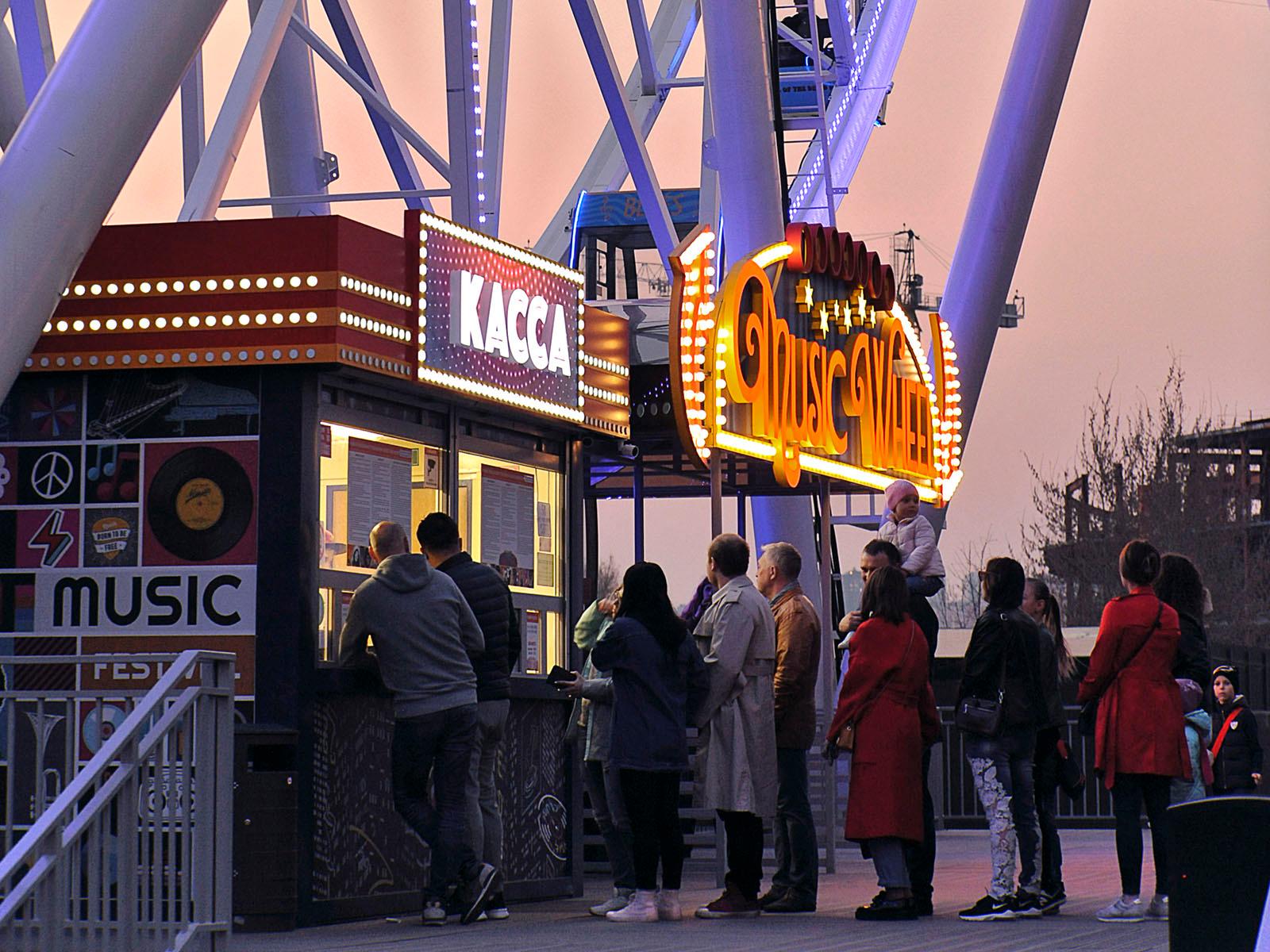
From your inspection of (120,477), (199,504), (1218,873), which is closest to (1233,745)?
(199,504)

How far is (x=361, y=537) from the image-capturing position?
11.4 meters

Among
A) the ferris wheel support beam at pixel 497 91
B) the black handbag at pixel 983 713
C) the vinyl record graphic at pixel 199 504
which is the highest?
the ferris wheel support beam at pixel 497 91

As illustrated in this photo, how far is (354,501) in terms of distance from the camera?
37.2ft

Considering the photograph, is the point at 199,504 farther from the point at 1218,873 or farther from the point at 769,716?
the point at 1218,873

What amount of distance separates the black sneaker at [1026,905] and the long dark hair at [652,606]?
2291 millimetres

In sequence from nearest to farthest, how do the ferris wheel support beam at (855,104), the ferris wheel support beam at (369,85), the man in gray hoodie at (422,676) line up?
the man in gray hoodie at (422,676) → the ferris wheel support beam at (369,85) → the ferris wheel support beam at (855,104)

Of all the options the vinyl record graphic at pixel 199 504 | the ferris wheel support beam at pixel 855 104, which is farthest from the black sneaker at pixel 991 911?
the ferris wheel support beam at pixel 855 104

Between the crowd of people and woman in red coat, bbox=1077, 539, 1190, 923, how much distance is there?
11 mm

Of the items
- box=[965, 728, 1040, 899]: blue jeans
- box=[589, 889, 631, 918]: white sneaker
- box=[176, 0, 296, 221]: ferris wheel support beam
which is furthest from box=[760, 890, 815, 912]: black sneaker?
box=[176, 0, 296, 221]: ferris wheel support beam

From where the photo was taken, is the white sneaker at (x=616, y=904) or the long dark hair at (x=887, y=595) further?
the white sneaker at (x=616, y=904)

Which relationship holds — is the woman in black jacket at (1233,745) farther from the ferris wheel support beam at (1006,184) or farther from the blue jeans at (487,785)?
the ferris wheel support beam at (1006,184)

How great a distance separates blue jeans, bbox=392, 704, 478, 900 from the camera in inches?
414

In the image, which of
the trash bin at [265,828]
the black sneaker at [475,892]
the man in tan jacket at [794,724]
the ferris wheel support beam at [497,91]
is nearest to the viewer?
the trash bin at [265,828]

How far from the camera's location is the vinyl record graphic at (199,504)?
10758 millimetres
